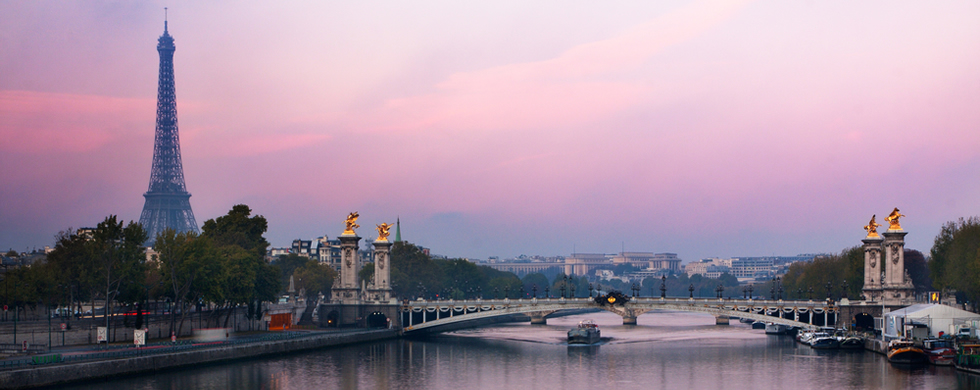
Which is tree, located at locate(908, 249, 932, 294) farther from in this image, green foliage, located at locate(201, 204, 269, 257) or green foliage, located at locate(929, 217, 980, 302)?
green foliage, located at locate(201, 204, 269, 257)

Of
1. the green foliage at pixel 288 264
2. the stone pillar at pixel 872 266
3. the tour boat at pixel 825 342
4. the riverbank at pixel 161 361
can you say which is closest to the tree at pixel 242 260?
the riverbank at pixel 161 361

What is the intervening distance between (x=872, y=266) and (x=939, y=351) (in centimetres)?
2737

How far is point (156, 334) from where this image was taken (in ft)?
271

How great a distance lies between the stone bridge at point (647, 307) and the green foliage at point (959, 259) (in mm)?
11504

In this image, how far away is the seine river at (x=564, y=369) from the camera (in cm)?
6525

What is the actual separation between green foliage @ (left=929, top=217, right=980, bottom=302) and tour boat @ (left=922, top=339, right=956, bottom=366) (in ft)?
47.9

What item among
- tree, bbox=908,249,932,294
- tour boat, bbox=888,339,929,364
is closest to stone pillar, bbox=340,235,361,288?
tour boat, bbox=888,339,929,364

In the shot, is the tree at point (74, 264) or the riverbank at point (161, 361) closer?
the riverbank at point (161, 361)

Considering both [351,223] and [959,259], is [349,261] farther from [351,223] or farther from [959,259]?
[959,259]

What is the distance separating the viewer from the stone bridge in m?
99.4

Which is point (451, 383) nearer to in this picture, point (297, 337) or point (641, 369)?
point (641, 369)

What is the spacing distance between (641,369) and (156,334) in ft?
132

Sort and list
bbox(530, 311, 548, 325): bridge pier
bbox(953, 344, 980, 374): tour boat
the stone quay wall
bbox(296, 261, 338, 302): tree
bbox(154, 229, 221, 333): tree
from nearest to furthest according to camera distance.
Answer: bbox(953, 344, 980, 374): tour boat
the stone quay wall
bbox(154, 229, 221, 333): tree
bbox(296, 261, 338, 302): tree
bbox(530, 311, 548, 325): bridge pier

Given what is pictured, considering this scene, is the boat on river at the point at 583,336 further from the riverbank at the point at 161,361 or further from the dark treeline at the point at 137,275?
the dark treeline at the point at 137,275
